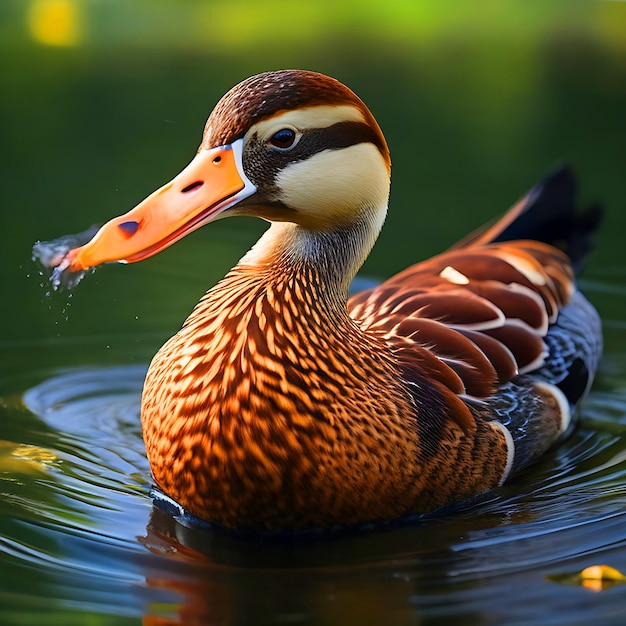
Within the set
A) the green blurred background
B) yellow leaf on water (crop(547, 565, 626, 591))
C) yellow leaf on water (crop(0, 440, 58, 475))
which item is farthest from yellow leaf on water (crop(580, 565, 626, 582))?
the green blurred background

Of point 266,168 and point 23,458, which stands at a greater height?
point 266,168

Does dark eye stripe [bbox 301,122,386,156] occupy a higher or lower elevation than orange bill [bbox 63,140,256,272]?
higher

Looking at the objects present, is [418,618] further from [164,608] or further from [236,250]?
[236,250]

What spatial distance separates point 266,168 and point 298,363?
658mm

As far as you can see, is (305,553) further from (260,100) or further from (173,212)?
(260,100)

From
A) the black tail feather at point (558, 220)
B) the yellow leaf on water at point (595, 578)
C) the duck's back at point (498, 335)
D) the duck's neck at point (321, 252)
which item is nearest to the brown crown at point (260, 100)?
the duck's neck at point (321, 252)

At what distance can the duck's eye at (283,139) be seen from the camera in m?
4.05

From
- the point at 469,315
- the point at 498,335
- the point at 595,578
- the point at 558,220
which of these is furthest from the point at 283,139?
the point at 558,220

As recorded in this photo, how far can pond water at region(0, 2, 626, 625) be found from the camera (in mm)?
3830

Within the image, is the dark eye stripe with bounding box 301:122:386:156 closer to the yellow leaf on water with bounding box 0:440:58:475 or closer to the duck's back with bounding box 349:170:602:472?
the duck's back with bounding box 349:170:602:472

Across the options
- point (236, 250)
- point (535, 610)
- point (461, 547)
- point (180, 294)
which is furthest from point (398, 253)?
point (535, 610)

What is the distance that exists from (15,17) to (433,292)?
8581mm

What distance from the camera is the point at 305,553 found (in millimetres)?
4113

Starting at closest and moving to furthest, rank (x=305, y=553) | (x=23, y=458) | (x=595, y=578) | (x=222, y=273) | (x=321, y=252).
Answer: (x=595, y=578), (x=305, y=553), (x=321, y=252), (x=23, y=458), (x=222, y=273)
